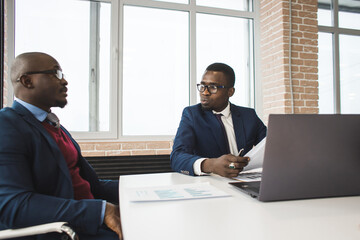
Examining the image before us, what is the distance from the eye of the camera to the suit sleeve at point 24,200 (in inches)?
35.7

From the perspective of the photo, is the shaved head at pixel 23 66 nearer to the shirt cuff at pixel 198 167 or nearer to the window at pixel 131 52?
the shirt cuff at pixel 198 167

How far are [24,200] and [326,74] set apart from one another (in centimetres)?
363

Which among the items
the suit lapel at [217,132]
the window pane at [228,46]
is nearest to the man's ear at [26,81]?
the suit lapel at [217,132]

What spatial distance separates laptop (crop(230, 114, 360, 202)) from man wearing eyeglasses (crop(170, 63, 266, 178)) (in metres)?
0.64

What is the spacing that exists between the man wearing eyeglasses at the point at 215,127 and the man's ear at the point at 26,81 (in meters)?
0.82

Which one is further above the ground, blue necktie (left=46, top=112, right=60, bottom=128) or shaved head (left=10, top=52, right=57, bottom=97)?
shaved head (left=10, top=52, right=57, bottom=97)

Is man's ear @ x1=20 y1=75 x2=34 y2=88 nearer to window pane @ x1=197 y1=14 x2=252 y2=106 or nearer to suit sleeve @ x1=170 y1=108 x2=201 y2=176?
suit sleeve @ x1=170 y1=108 x2=201 y2=176

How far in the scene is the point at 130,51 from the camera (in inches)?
120

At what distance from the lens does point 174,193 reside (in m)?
0.95

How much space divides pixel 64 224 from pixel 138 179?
0.48 meters

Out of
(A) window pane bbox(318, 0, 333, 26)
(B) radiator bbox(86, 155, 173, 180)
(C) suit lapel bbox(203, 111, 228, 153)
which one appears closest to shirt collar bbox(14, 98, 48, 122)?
(C) suit lapel bbox(203, 111, 228, 153)

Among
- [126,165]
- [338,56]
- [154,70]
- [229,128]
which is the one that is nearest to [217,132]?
[229,128]

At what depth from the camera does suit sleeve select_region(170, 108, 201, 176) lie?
1.41 m

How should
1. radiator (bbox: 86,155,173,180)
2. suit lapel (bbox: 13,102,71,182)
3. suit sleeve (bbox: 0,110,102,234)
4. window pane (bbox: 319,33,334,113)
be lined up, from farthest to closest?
window pane (bbox: 319,33,334,113) < radiator (bbox: 86,155,173,180) < suit lapel (bbox: 13,102,71,182) < suit sleeve (bbox: 0,110,102,234)
